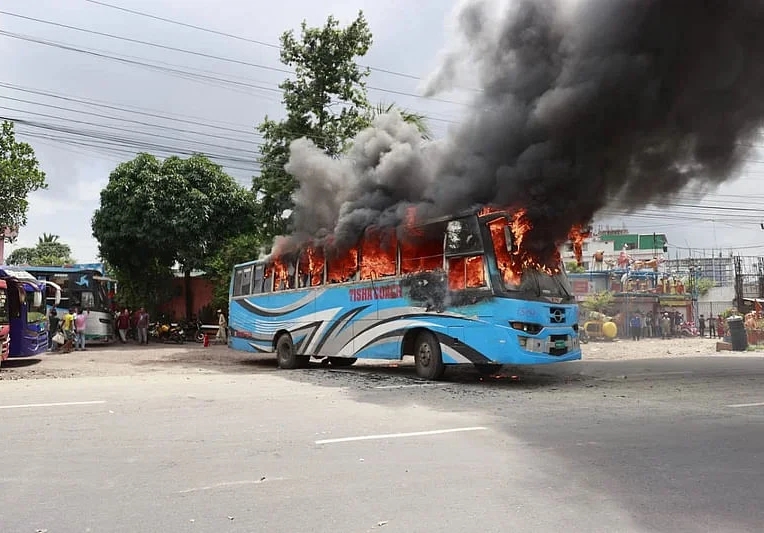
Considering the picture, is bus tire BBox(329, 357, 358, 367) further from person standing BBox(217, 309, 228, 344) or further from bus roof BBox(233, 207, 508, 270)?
person standing BBox(217, 309, 228, 344)

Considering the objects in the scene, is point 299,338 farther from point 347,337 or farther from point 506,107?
point 506,107

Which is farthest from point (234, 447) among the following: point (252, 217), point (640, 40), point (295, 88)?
point (252, 217)

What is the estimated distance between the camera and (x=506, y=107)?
470 inches

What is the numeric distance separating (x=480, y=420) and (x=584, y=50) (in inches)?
268

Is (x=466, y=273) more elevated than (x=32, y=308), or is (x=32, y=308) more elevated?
(x=466, y=273)

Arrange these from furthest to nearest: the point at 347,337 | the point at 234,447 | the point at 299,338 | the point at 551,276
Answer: the point at 299,338 < the point at 347,337 < the point at 551,276 < the point at 234,447

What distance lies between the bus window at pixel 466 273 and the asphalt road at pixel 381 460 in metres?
1.94

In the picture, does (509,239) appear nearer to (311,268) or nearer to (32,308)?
(311,268)

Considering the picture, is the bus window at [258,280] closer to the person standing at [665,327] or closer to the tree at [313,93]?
the tree at [313,93]

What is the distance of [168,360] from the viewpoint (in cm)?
1809

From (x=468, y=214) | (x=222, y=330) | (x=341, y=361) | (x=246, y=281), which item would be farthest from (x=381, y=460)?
(x=222, y=330)

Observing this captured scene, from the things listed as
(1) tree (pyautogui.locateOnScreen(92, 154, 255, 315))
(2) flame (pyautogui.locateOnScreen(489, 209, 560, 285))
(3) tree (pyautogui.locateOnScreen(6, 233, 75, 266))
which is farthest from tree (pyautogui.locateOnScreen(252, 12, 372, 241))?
(3) tree (pyautogui.locateOnScreen(6, 233, 75, 266))

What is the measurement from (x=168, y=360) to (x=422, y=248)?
9421 millimetres

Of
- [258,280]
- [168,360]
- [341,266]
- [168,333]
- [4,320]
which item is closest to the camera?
[341,266]
